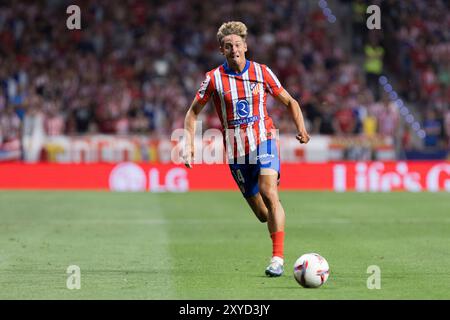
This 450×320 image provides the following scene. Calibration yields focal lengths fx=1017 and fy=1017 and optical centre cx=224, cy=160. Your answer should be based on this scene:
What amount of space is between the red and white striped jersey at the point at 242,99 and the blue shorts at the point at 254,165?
6 centimetres

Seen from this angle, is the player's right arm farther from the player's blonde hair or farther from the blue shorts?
the player's blonde hair

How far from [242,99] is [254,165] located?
675 mm

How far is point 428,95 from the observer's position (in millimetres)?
30359

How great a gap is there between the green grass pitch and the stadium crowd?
5.51m

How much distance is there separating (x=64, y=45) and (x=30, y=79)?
2.31 m

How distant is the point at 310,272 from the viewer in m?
8.96

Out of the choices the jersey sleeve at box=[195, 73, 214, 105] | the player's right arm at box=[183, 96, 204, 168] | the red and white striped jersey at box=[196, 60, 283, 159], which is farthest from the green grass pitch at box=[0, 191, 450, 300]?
the jersey sleeve at box=[195, 73, 214, 105]

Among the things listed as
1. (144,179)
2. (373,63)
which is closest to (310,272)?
(144,179)

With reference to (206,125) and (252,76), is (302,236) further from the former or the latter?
(206,125)

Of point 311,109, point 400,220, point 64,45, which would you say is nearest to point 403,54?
point 311,109

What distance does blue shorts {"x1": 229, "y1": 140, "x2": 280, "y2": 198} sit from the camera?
10172 millimetres

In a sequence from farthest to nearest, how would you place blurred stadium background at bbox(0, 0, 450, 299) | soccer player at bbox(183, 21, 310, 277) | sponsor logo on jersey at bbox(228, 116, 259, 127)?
blurred stadium background at bbox(0, 0, 450, 299)
sponsor logo on jersey at bbox(228, 116, 259, 127)
soccer player at bbox(183, 21, 310, 277)

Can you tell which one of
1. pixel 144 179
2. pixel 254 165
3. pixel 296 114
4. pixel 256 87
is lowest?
pixel 144 179

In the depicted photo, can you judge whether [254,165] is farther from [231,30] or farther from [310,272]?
[310,272]
